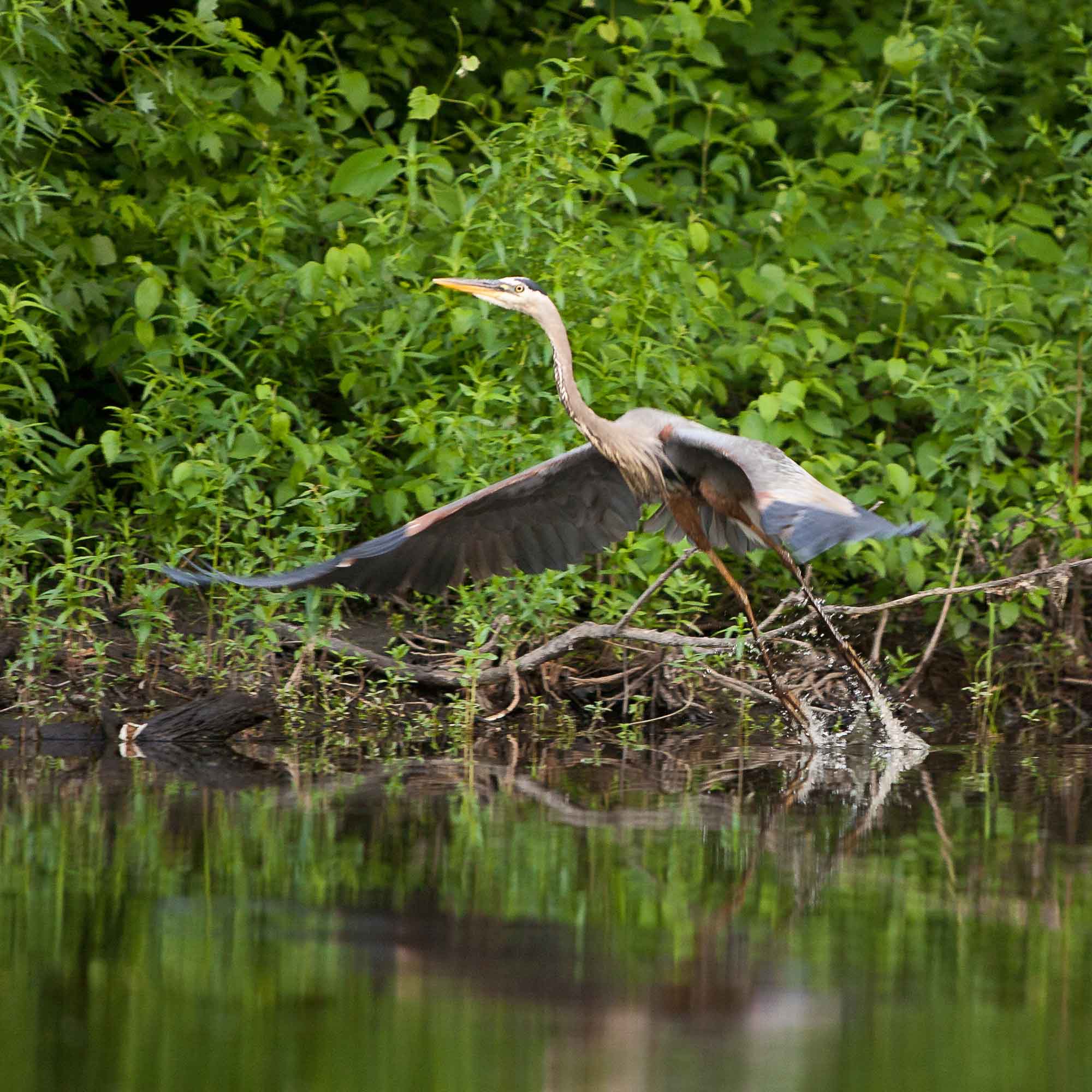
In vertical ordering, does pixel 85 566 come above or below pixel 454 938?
above

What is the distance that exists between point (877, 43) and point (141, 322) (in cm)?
449

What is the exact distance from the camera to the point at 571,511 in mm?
6898

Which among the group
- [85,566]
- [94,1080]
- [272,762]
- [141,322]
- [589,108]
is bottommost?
[94,1080]

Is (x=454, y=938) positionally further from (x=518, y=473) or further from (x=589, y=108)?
(x=589, y=108)

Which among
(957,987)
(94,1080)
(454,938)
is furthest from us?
(454,938)

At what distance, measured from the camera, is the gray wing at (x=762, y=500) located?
4922 mm

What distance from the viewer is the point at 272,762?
229 inches

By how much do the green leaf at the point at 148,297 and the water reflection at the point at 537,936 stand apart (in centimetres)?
257

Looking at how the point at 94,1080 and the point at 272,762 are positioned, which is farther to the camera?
the point at 272,762

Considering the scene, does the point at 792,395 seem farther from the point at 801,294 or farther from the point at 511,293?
the point at 511,293

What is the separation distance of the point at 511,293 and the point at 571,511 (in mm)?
918

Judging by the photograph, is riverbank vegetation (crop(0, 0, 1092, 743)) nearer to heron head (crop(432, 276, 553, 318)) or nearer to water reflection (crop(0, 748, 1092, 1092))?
heron head (crop(432, 276, 553, 318))

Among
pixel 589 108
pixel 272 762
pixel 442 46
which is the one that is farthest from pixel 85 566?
pixel 442 46

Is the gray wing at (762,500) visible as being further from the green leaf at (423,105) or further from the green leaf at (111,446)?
the green leaf at (111,446)
